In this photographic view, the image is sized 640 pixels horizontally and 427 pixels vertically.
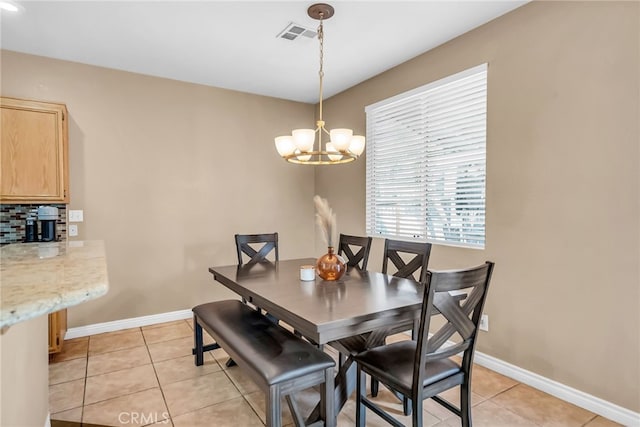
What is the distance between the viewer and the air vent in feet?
9.04

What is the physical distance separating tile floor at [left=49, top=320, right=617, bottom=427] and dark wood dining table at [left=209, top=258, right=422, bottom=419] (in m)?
0.59

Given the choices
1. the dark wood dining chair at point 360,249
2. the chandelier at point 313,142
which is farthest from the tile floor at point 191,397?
the chandelier at point 313,142

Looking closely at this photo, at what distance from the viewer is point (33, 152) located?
2.89m

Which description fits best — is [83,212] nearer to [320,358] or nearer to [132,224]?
[132,224]

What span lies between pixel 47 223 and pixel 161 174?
47.8 inches

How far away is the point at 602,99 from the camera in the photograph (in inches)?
83.4

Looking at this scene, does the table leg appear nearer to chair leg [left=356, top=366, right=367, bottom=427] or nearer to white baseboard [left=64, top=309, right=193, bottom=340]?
chair leg [left=356, top=366, right=367, bottom=427]

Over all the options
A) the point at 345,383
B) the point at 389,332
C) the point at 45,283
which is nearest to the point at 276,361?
the point at 345,383

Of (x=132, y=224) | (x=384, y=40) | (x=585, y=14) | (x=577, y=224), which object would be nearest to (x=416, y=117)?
(x=384, y=40)

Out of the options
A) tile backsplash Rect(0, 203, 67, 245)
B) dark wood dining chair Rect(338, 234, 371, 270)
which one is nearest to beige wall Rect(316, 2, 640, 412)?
dark wood dining chair Rect(338, 234, 371, 270)

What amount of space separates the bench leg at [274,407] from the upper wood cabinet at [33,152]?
2.64m

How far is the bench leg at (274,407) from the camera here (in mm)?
1623

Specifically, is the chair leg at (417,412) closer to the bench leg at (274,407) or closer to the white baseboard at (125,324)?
the bench leg at (274,407)

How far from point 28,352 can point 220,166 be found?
9.65 ft
